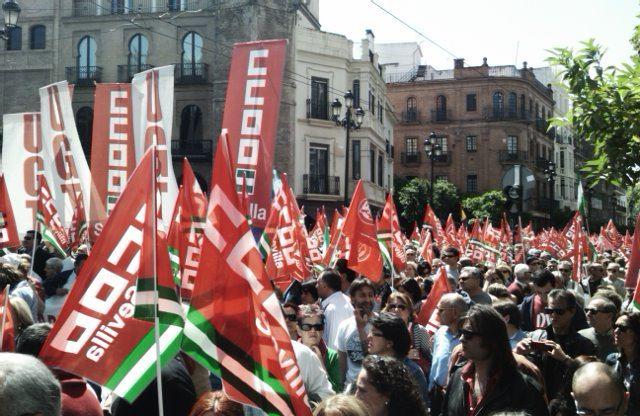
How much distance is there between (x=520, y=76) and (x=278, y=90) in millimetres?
58789

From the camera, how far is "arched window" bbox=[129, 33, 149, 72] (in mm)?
37562

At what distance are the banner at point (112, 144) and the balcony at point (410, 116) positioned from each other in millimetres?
55327

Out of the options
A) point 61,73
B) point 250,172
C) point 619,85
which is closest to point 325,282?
point 250,172

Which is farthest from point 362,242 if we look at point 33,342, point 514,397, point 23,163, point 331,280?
point 33,342

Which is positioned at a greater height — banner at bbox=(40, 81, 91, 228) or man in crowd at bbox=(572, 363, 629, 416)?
banner at bbox=(40, 81, 91, 228)

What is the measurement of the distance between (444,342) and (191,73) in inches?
1289

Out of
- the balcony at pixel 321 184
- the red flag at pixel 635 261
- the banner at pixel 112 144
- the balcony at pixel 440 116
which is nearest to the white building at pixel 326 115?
the balcony at pixel 321 184

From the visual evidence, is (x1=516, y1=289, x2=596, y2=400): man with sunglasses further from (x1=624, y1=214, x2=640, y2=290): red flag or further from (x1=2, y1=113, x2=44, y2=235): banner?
(x1=2, y1=113, x2=44, y2=235): banner

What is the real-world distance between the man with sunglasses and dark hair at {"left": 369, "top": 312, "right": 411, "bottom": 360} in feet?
2.35

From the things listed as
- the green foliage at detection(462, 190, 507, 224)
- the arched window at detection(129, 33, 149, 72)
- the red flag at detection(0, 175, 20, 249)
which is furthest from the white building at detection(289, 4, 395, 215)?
the red flag at detection(0, 175, 20, 249)

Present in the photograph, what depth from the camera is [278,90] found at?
384 inches

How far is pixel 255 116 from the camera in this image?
9.45 metres

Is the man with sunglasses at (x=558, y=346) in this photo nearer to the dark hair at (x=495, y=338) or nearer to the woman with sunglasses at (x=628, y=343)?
the woman with sunglasses at (x=628, y=343)

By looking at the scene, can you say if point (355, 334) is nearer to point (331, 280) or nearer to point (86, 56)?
point (331, 280)
